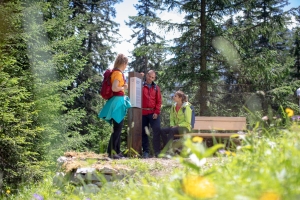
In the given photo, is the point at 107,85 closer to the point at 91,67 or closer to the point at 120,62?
the point at 120,62

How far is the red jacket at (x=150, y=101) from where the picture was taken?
7.45 metres

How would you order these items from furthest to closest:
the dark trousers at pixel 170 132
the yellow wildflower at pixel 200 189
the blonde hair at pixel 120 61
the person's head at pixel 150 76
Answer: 1. the dark trousers at pixel 170 132
2. the person's head at pixel 150 76
3. the blonde hair at pixel 120 61
4. the yellow wildflower at pixel 200 189

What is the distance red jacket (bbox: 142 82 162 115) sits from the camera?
7.45 meters

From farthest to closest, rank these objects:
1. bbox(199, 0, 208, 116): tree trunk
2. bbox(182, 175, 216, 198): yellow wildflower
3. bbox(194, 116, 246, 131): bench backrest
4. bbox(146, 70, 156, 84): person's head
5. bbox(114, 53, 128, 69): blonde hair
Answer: bbox(199, 0, 208, 116): tree trunk
bbox(194, 116, 246, 131): bench backrest
bbox(146, 70, 156, 84): person's head
bbox(114, 53, 128, 69): blonde hair
bbox(182, 175, 216, 198): yellow wildflower

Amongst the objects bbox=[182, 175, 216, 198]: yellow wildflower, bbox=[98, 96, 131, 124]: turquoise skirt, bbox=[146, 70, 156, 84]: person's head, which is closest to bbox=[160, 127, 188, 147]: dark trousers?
bbox=[146, 70, 156, 84]: person's head

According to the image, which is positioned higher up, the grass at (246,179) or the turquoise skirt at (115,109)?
the turquoise skirt at (115,109)

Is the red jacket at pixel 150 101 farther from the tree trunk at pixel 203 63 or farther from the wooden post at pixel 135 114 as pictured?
the tree trunk at pixel 203 63

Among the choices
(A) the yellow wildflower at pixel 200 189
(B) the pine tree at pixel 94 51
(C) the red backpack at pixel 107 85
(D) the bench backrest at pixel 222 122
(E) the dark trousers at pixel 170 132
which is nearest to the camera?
(A) the yellow wildflower at pixel 200 189

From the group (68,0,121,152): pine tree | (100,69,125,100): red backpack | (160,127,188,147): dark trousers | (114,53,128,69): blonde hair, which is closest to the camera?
(114,53,128,69): blonde hair

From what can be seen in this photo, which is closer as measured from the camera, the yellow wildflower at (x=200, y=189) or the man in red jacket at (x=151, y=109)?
the yellow wildflower at (x=200, y=189)

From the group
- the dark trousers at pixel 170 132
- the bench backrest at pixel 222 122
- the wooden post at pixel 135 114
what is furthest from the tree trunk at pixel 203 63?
the wooden post at pixel 135 114

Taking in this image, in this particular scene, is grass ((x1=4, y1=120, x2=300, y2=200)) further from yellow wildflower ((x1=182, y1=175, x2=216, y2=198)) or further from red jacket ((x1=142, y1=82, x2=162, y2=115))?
red jacket ((x1=142, y1=82, x2=162, y2=115))

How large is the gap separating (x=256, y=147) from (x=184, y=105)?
4.82 m

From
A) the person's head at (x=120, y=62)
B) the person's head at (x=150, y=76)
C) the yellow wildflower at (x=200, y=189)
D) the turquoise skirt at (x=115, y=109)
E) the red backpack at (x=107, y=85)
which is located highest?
the person's head at (x=120, y=62)
